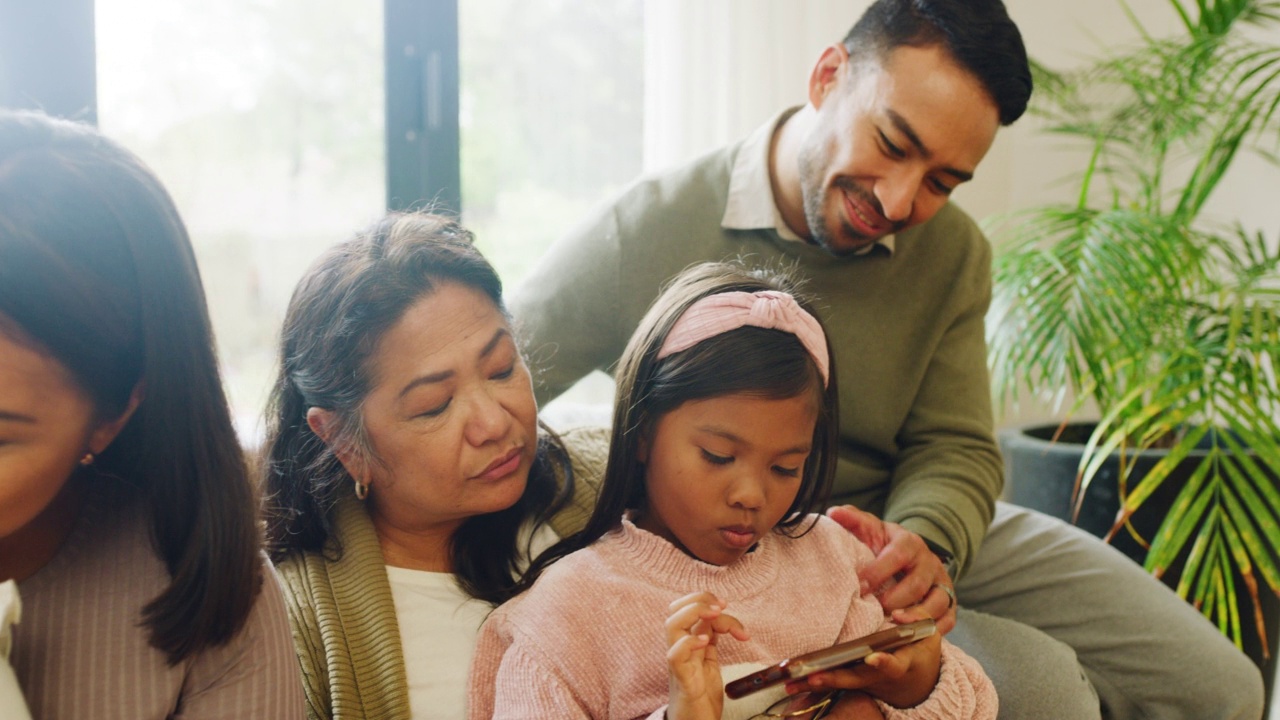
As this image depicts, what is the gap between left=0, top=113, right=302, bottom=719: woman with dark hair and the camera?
846 mm

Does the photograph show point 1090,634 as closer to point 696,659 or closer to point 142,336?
point 696,659

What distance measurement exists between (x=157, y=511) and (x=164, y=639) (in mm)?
112

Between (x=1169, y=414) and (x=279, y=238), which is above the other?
(x=279, y=238)

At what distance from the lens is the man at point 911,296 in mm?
1618

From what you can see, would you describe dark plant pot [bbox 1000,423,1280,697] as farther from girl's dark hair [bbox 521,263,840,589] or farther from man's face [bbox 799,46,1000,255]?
girl's dark hair [bbox 521,263,840,589]

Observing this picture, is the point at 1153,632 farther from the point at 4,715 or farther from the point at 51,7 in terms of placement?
the point at 51,7

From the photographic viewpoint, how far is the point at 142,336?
2.96 ft

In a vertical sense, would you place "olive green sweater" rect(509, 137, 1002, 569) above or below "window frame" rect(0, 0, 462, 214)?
below

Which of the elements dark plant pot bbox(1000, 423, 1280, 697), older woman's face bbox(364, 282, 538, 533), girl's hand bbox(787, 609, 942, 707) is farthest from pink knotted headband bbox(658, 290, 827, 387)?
dark plant pot bbox(1000, 423, 1280, 697)

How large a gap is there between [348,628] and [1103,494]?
1.68 meters

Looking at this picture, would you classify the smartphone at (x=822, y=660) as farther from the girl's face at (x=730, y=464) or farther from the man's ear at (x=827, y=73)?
the man's ear at (x=827, y=73)

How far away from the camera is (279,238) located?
8.41 feet

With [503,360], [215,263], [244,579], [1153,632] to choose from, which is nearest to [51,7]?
[215,263]

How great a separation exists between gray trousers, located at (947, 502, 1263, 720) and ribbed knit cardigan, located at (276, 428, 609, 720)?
0.82 m
